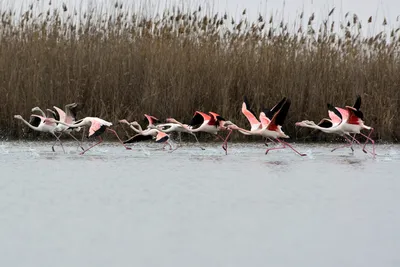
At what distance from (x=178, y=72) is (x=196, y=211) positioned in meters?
7.46

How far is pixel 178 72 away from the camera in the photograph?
42.7 ft

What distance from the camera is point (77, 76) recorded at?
12.9 m

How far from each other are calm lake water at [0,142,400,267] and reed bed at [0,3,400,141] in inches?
127

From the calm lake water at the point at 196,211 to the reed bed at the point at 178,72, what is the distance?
3238mm

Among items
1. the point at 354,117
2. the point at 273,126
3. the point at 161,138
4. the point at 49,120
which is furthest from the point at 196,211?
the point at 354,117

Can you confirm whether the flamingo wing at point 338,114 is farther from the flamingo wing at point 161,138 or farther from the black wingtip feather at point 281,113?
the flamingo wing at point 161,138

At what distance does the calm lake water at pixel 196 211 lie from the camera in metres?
4.34

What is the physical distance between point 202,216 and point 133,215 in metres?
0.40

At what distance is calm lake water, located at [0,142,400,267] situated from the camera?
171 inches

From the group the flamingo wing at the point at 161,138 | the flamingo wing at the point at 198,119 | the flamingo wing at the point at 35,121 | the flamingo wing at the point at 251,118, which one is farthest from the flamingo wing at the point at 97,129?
the flamingo wing at the point at 251,118

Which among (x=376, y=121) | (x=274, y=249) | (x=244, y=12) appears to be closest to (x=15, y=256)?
(x=274, y=249)

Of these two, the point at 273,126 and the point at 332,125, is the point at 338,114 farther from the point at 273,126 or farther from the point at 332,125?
the point at 273,126

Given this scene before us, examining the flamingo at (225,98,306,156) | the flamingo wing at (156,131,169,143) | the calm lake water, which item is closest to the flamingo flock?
the flamingo at (225,98,306,156)

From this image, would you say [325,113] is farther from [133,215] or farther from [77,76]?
[133,215]
